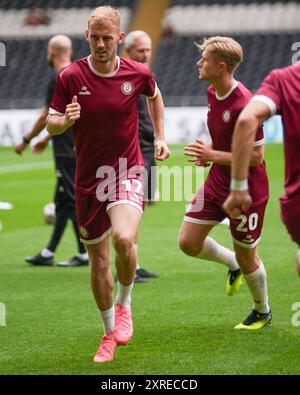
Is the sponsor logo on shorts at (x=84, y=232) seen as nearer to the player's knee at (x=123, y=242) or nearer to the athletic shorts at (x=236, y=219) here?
the player's knee at (x=123, y=242)

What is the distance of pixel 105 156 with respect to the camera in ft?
19.0

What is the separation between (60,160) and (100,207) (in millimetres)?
3827

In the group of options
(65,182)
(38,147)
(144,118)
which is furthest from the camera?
(65,182)

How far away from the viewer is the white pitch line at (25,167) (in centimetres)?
2011

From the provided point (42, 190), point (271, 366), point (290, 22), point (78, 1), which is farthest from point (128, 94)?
point (78, 1)

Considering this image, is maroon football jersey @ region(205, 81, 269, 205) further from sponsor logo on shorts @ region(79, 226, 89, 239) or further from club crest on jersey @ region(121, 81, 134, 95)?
sponsor logo on shorts @ region(79, 226, 89, 239)

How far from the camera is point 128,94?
588cm

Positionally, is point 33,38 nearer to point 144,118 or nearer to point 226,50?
point 144,118

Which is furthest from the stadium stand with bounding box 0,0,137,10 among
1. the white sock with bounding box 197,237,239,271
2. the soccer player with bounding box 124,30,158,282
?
the white sock with bounding box 197,237,239,271

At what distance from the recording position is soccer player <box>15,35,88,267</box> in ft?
30.3

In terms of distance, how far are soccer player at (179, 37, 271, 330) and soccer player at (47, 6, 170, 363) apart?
509 millimetres

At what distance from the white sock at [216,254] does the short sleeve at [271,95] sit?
2.33 m

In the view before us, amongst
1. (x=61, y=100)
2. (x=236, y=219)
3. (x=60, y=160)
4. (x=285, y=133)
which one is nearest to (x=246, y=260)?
(x=236, y=219)

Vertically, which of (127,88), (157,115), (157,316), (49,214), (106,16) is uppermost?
(106,16)
